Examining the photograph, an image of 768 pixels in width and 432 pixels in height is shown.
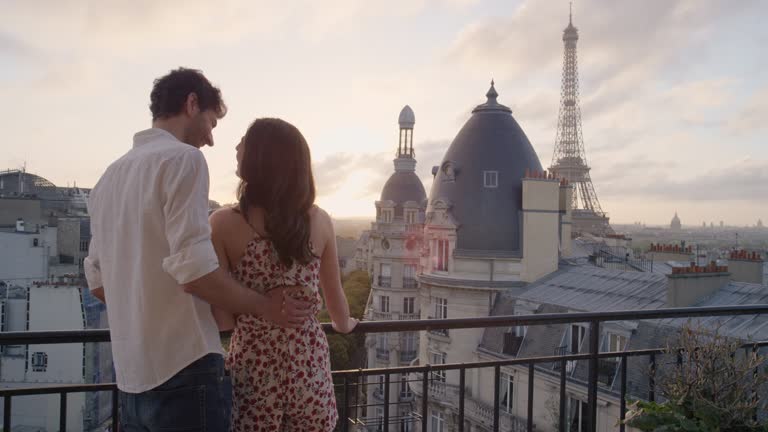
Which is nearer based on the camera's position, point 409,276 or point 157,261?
point 157,261

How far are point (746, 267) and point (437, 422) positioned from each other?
12883mm

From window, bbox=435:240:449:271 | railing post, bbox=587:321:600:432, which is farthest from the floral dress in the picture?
window, bbox=435:240:449:271

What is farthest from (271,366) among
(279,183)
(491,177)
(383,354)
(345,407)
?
(383,354)

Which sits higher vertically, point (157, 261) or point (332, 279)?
point (157, 261)

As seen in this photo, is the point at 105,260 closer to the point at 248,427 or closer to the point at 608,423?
the point at 248,427

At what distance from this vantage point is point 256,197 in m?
3.08

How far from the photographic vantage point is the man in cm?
272

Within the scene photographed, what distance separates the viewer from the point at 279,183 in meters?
3.03

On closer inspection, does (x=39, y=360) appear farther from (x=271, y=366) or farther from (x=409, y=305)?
(x=271, y=366)

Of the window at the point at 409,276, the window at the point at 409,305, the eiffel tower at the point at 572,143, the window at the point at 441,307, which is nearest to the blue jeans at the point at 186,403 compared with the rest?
the window at the point at 441,307

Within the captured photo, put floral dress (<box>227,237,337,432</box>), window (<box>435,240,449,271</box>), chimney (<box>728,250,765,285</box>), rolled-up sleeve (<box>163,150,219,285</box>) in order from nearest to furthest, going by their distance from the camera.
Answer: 1. rolled-up sleeve (<box>163,150,219,285</box>)
2. floral dress (<box>227,237,337,432</box>)
3. chimney (<box>728,250,765,285</box>)
4. window (<box>435,240,449,271</box>)

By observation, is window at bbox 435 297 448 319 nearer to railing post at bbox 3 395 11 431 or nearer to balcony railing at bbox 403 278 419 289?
balcony railing at bbox 403 278 419 289

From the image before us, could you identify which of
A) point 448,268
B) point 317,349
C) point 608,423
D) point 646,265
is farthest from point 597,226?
point 317,349

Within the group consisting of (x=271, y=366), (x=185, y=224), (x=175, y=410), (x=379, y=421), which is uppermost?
(x=185, y=224)
